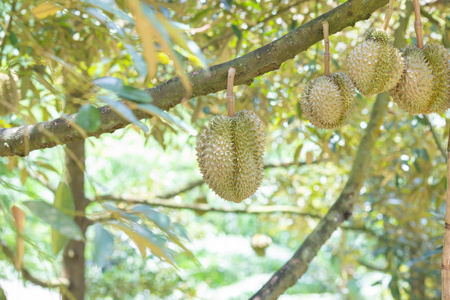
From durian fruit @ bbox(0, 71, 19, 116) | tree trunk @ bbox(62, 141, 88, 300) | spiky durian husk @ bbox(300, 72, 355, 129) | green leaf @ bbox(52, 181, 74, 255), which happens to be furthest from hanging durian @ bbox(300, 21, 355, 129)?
tree trunk @ bbox(62, 141, 88, 300)

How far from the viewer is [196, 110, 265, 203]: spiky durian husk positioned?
866 mm

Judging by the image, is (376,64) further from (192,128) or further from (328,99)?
(192,128)

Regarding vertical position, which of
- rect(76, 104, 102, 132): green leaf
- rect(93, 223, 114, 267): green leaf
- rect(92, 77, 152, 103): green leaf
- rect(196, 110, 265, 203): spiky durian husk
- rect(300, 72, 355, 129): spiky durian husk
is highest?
rect(300, 72, 355, 129): spiky durian husk

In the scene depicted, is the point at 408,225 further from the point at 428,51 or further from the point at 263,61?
the point at 263,61

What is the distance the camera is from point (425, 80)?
849 millimetres

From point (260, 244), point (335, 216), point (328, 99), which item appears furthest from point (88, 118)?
point (260, 244)

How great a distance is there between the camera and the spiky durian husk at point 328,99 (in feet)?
2.87

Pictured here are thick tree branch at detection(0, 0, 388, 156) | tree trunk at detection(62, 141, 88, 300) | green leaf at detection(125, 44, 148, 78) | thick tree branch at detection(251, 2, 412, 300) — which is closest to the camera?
green leaf at detection(125, 44, 148, 78)

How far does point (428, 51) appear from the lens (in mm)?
888

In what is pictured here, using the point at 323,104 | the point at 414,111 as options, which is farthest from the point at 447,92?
the point at 323,104

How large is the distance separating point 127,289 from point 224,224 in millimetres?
3316

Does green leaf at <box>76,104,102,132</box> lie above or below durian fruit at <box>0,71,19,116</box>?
below

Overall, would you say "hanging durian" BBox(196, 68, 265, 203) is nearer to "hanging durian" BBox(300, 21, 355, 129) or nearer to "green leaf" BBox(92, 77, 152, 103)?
"hanging durian" BBox(300, 21, 355, 129)

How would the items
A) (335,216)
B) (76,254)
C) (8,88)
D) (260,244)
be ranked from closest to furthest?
(8,88)
(335,216)
(76,254)
(260,244)
